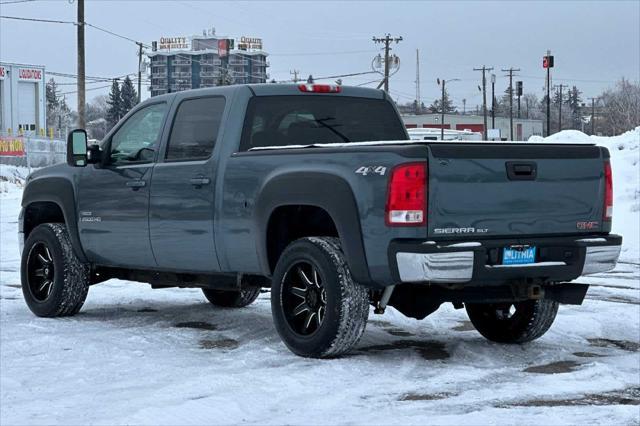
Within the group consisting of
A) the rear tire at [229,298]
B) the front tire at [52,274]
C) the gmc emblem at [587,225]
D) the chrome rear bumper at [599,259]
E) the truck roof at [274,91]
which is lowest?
the rear tire at [229,298]

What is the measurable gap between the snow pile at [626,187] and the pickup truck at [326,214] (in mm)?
8040

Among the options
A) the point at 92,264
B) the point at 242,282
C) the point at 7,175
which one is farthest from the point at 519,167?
the point at 7,175

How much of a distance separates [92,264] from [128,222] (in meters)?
0.91

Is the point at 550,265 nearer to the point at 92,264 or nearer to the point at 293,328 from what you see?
the point at 293,328

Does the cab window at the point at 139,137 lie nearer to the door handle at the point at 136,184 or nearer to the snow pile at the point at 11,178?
the door handle at the point at 136,184

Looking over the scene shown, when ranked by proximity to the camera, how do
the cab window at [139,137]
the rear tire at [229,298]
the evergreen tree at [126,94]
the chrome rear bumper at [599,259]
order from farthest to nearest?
the evergreen tree at [126,94] < the rear tire at [229,298] < the cab window at [139,137] < the chrome rear bumper at [599,259]

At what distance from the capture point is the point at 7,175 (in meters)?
42.5

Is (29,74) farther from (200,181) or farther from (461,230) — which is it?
(461,230)

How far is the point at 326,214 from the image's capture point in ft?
25.1

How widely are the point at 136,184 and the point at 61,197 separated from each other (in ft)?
3.99

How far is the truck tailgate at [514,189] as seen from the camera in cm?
682

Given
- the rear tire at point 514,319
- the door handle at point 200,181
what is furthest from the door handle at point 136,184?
the rear tire at point 514,319

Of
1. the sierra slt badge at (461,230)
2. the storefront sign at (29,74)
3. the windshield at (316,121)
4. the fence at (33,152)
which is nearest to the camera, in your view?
the sierra slt badge at (461,230)

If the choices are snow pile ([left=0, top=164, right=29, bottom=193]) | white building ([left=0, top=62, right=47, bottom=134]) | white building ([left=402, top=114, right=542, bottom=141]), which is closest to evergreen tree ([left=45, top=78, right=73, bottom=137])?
white building ([left=402, top=114, right=542, bottom=141])
